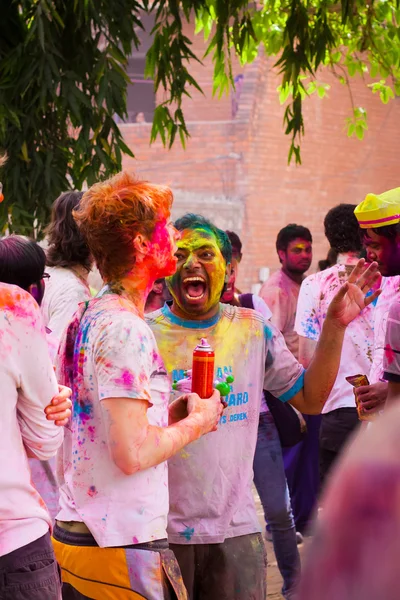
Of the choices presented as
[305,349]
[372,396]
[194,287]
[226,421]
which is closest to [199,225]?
[194,287]

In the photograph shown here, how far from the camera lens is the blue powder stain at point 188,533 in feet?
10.8

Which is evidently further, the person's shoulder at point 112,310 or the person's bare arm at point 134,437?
the person's shoulder at point 112,310

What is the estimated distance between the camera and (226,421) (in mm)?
3389

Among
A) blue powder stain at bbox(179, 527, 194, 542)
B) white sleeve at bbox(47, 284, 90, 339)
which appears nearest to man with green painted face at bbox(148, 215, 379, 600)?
blue powder stain at bbox(179, 527, 194, 542)

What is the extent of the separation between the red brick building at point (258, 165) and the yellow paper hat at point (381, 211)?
1207 centimetres

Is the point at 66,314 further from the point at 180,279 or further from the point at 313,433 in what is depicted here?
the point at 313,433

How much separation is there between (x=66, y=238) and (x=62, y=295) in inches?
10.2

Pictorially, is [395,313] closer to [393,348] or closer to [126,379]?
[393,348]

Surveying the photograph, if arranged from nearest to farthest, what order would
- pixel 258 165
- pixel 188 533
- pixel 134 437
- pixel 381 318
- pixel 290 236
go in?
1. pixel 134 437
2. pixel 188 533
3. pixel 381 318
4. pixel 290 236
5. pixel 258 165

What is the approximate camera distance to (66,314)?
4.46m

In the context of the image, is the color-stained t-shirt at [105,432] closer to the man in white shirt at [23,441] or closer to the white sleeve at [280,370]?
the man in white shirt at [23,441]

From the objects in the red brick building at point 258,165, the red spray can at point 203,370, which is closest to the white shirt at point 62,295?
the red spray can at point 203,370

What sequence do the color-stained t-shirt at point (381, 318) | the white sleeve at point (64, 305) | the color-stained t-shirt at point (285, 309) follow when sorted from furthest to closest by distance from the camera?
the color-stained t-shirt at point (285, 309), the white sleeve at point (64, 305), the color-stained t-shirt at point (381, 318)

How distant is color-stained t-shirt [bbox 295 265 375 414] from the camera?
210 inches
